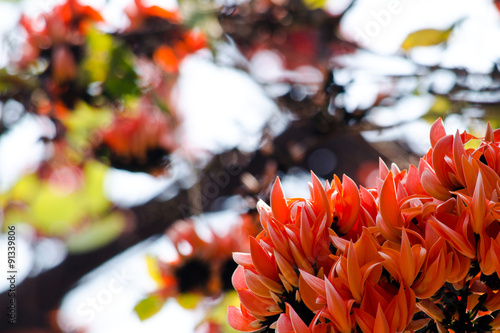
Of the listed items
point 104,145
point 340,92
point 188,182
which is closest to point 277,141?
point 188,182

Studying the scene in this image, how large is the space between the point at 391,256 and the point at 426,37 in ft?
2.07

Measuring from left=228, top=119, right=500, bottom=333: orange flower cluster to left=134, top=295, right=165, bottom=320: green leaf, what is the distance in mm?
588

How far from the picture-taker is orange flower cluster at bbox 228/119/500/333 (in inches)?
12.5

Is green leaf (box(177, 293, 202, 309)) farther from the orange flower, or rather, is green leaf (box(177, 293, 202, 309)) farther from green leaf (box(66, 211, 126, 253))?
the orange flower

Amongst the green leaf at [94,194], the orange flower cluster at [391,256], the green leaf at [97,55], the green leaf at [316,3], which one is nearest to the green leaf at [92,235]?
the green leaf at [94,194]

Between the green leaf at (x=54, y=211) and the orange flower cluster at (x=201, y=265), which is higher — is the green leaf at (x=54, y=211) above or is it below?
above

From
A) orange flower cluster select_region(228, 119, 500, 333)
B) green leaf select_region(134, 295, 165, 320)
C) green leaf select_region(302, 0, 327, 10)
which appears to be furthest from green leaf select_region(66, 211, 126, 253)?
orange flower cluster select_region(228, 119, 500, 333)

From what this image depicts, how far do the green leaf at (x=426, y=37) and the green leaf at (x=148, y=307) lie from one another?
2.00ft

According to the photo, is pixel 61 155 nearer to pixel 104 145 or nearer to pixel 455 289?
pixel 104 145

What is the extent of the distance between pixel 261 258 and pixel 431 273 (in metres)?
0.11

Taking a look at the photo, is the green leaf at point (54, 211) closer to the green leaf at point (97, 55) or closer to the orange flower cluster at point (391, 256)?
the green leaf at point (97, 55)

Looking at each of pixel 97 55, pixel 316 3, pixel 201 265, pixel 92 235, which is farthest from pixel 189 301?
pixel 316 3

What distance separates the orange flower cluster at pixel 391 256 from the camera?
1.05 ft

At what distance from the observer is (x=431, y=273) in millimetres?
321
